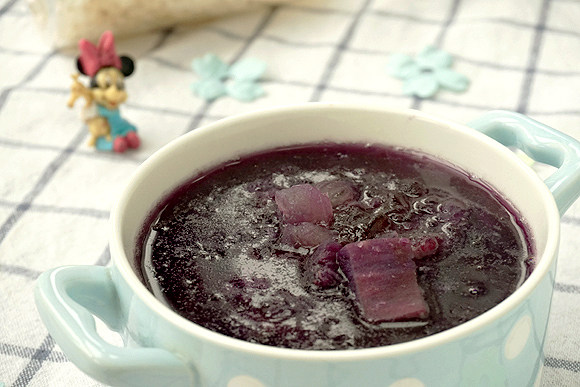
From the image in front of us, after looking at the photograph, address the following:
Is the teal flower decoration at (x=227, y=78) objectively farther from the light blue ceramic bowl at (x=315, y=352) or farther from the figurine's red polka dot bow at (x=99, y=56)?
the light blue ceramic bowl at (x=315, y=352)

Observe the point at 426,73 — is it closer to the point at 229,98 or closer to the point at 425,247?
the point at 229,98

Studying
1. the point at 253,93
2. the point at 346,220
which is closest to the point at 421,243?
the point at 346,220

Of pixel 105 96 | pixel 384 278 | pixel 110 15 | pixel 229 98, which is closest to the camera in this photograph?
pixel 384 278

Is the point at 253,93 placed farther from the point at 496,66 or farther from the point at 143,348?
the point at 143,348

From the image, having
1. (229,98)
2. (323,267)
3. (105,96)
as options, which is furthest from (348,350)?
(229,98)

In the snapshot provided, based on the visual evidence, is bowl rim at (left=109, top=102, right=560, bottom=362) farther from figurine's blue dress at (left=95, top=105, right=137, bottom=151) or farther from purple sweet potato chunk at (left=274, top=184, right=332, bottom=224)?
figurine's blue dress at (left=95, top=105, right=137, bottom=151)

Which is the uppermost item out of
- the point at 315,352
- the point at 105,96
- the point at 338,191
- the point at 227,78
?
the point at 315,352
